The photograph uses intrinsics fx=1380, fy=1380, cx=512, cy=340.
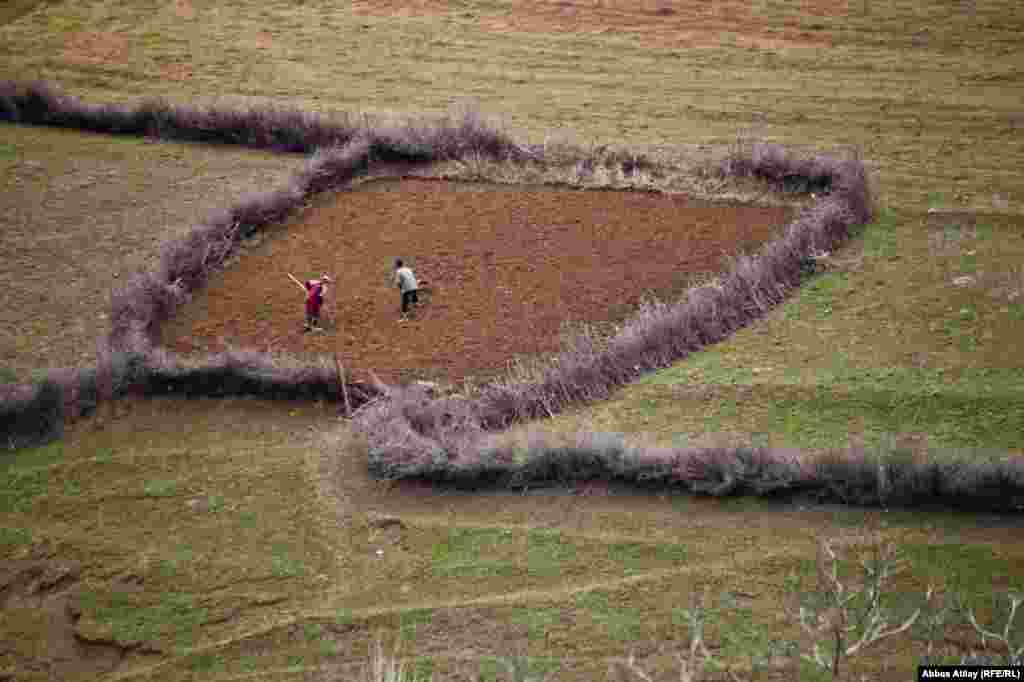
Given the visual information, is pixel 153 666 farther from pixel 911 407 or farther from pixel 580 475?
pixel 911 407

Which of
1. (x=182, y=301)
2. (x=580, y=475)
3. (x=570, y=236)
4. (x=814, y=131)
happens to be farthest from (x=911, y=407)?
(x=182, y=301)

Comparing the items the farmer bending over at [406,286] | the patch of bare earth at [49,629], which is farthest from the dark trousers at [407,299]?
the patch of bare earth at [49,629]

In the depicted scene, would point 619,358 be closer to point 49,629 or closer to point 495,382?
point 495,382

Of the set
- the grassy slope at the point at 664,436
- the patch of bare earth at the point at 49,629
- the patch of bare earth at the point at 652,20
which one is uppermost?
the patch of bare earth at the point at 652,20

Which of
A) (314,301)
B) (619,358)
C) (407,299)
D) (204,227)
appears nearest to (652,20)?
(204,227)

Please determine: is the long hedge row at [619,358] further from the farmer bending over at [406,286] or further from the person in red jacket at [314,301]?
the person in red jacket at [314,301]

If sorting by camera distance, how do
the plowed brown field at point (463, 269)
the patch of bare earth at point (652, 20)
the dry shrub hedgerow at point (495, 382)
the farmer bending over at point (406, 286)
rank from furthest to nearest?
the patch of bare earth at point (652, 20), the farmer bending over at point (406, 286), the plowed brown field at point (463, 269), the dry shrub hedgerow at point (495, 382)
